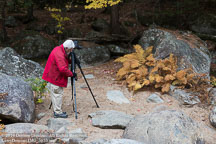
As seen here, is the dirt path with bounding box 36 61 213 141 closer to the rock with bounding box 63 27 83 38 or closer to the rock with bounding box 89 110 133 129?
the rock with bounding box 89 110 133 129

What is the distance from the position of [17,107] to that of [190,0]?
13.7 metres

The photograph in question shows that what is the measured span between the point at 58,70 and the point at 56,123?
1.23m

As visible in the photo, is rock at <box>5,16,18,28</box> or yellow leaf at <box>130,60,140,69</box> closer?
yellow leaf at <box>130,60,140,69</box>

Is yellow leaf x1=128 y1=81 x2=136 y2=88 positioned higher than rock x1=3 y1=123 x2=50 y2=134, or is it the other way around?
yellow leaf x1=128 y1=81 x2=136 y2=88

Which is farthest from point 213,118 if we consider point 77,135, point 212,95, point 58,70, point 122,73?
point 58,70

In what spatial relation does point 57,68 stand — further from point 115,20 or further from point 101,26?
point 101,26

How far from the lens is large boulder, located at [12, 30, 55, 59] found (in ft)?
37.7

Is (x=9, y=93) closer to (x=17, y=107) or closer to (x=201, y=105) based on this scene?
(x=17, y=107)

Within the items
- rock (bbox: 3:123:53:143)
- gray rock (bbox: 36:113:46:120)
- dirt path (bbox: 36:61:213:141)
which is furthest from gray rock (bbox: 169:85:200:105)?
rock (bbox: 3:123:53:143)

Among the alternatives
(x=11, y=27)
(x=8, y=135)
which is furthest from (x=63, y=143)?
(x=11, y=27)

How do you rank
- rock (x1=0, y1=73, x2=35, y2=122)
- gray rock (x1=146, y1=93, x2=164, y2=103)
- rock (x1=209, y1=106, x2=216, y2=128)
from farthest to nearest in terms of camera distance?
gray rock (x1=146, y1=93, x2=164, y2=103)
rock (x1=209, y1=106, x2=216, y2=128)
rock (x1=0, y1=73, x2=35, y2=122)

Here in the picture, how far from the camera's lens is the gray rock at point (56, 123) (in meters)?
5.17

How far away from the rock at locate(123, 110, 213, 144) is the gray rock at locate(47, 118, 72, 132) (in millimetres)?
1398

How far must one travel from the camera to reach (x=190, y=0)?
15297 mm
